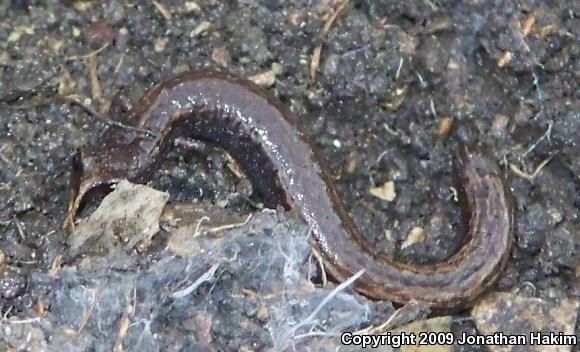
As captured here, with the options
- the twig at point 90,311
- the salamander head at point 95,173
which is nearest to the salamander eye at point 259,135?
the salamander head at point 95,173

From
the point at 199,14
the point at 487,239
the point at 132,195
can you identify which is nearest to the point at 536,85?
the point at 487,239

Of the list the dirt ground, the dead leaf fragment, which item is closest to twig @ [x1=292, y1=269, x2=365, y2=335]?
the dirt ground

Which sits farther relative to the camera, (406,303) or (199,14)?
(199,14)

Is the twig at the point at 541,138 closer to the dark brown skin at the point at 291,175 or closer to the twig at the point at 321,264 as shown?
the dark brown skin at the point at 291,175

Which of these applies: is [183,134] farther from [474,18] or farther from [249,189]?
[474,18]

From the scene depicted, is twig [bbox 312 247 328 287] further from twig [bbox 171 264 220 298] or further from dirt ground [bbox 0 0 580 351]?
twig [bbox 171 264 220 298]

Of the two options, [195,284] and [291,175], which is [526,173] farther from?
[195,284]

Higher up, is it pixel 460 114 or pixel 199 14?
pixel 199 14
